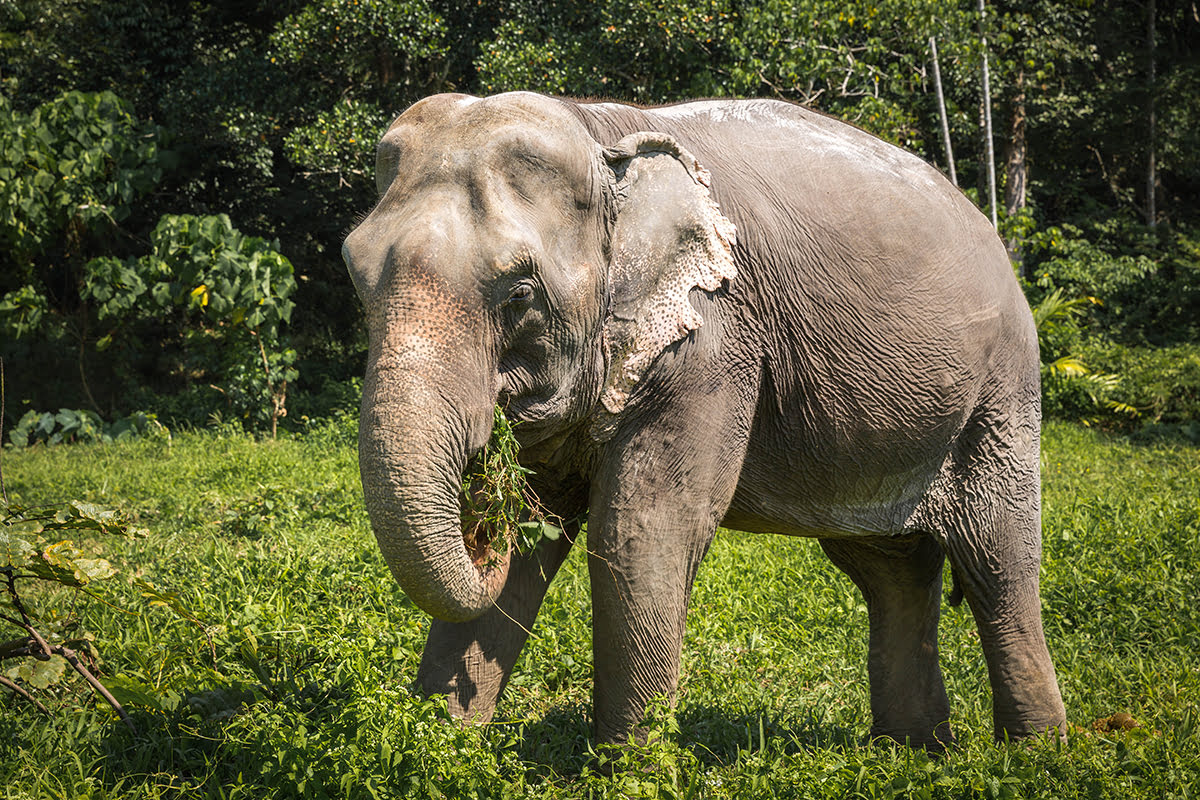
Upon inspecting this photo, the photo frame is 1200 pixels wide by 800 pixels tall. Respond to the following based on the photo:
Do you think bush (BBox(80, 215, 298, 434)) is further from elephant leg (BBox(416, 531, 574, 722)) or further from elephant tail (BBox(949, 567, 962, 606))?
elephant tail (BBox(949, 567, 962, 606))

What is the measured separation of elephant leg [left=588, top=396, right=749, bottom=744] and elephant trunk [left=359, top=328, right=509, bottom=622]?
0.49m

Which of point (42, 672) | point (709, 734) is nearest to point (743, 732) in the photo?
point (709, 734)

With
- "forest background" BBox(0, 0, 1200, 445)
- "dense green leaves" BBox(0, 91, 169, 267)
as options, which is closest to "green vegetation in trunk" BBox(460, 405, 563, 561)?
"forest background" BBox(0, 0, 1200, 445)

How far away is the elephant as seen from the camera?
2281mm

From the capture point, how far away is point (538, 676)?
4242 millimetres

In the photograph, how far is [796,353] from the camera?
290 cm

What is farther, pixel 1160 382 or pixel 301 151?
pixel 1160 382

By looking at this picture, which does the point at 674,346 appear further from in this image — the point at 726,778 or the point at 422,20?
the point at 422,20

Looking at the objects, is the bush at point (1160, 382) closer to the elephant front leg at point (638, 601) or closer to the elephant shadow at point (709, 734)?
the elephant shadow at point (709, 734)

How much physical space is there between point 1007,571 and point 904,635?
1.50 feet

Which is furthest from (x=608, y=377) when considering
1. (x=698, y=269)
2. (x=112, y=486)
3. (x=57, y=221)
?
(x=57, y=221)

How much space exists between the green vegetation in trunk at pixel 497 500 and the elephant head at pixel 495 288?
6 cm

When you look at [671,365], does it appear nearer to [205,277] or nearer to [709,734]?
[709,734]

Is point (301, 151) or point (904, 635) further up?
point (301, 151)
